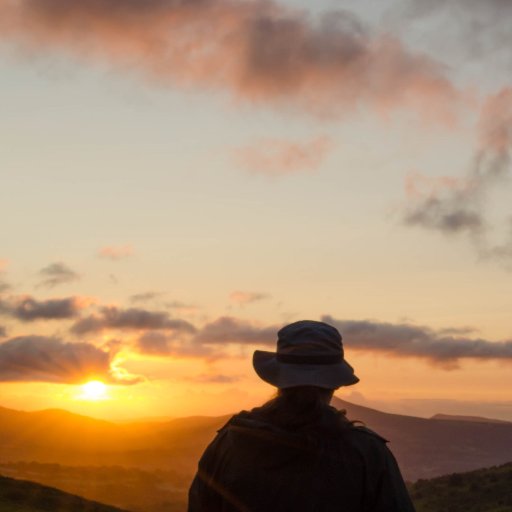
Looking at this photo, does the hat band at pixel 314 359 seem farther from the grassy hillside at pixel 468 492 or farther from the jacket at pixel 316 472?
the grassy hillside at pixel 468 492

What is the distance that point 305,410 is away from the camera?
14.2 feet

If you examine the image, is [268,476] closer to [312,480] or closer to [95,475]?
[312,480]

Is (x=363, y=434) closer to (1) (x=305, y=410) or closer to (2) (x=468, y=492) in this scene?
(1) (x=305, y=410)

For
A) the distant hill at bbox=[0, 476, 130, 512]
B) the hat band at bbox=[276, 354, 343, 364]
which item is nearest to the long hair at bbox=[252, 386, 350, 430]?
the hat band at bbox=[276, 354, 343, 364]

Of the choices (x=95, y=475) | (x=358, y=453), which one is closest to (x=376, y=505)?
(x=358, y=453)

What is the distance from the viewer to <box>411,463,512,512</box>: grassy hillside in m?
51.1

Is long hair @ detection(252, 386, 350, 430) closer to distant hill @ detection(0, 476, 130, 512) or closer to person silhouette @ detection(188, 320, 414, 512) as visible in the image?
person silhouette @ detection(188, 320, 414, 512)

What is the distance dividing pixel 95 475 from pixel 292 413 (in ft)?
291

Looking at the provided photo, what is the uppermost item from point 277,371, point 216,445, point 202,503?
point 277,371

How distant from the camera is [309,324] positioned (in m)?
4.34

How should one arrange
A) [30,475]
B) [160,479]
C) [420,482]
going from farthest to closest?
[160,479] < [30,475] < [420,482]

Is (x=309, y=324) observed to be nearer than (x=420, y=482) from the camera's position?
Yes

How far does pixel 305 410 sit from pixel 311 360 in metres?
0.24

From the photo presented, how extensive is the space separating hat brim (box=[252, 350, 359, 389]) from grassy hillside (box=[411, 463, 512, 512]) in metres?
44.8
